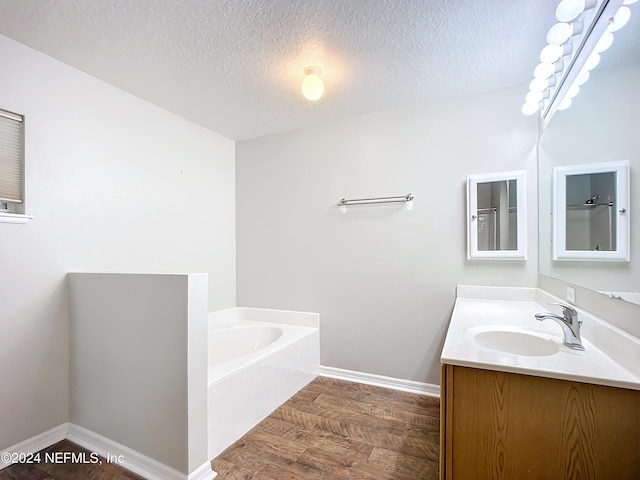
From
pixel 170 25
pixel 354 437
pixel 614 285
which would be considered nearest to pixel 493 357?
pixel 614 285

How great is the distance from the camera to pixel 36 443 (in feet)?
5.86

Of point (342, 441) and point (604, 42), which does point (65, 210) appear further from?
point (604, 42)

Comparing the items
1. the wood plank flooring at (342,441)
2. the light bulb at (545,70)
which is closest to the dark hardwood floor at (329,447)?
the wood plank flooring at (342,441)

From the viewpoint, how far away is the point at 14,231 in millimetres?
1713

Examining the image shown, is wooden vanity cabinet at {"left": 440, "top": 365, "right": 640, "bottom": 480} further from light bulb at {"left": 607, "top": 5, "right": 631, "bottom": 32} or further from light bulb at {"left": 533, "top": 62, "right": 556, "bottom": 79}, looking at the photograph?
light bulb at {"left": 533, "top": 62, "right": 556, "bottom": 79}

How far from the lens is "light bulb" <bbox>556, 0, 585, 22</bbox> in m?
1.32

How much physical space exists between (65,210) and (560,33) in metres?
2.90

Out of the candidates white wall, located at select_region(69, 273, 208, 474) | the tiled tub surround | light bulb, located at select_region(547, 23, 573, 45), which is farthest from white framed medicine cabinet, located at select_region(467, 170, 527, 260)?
white wall, located at select_region(69, 273, 208, 474)

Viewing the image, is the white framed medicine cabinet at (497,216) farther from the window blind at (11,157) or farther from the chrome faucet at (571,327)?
the window blind at (11,157)

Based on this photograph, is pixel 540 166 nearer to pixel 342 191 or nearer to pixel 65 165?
pixel 342 191

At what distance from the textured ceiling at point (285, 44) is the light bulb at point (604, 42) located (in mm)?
152

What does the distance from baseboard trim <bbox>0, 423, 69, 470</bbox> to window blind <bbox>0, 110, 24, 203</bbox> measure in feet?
4.49

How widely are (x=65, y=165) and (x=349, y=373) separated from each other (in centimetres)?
261

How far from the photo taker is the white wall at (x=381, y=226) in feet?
7.54
